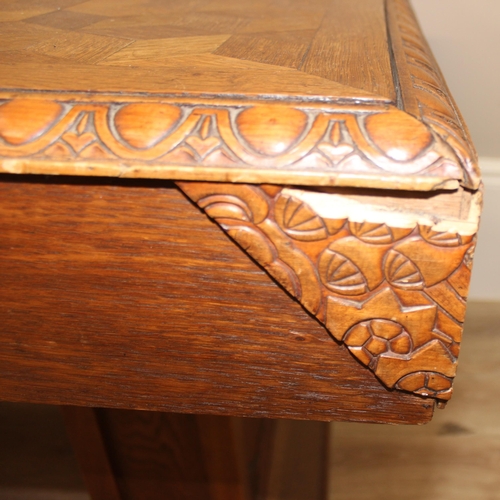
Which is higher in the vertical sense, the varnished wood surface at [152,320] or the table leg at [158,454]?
the varnished wood surface at [152,320]

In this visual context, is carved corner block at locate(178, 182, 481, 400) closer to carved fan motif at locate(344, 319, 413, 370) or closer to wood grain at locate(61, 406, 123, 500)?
carved fan motif at locate(344, 319, 413, 370)

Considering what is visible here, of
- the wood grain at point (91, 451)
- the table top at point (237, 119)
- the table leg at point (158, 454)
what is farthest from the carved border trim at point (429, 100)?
the wood grain at point (91, 451)

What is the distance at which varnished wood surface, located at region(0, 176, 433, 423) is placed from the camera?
311mm

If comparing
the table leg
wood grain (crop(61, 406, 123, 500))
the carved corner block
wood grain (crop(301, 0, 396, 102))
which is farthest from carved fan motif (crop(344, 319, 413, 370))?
wood grain (crop(61, 406, 123, 500))

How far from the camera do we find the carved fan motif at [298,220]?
283mm

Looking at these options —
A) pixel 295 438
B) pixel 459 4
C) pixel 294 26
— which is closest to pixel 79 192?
pixel 294 26

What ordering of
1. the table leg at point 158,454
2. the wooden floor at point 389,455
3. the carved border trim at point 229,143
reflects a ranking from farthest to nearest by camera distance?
the wooden floor at point 389,455
the table leg at point 158,454
the carved border trim at point 229,143

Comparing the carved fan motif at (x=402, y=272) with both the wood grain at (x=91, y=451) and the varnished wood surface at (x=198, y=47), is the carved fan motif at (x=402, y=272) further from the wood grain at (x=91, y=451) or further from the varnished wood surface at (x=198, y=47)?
the wood grain at (x=91, y=451)

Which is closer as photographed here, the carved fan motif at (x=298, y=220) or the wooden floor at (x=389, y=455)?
the carved fan motif at (x=298, y=220)

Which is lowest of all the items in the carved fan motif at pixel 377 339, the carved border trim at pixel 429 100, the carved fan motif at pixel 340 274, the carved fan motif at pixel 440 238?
the carved fan motif at pixel 377 339

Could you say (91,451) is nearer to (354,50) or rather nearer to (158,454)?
(158,454)

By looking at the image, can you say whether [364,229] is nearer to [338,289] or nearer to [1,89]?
[338,289]

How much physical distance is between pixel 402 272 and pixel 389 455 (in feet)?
2.49

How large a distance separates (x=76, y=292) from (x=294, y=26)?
1.06 feet
